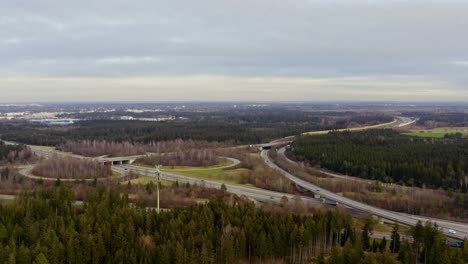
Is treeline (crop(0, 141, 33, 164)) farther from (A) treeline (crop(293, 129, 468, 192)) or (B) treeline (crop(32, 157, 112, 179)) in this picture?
(A) treeline (crop(293, 129, 468, 192))

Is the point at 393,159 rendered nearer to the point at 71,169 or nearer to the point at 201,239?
the point at 201,239

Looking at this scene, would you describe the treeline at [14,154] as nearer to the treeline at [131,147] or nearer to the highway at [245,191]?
the treeline at [131,147]

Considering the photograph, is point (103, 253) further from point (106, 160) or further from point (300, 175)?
point (106, 160)

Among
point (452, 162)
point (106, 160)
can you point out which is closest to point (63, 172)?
point (106, 160)

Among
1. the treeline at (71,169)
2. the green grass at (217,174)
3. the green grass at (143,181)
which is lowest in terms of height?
the green grass at (217,174)

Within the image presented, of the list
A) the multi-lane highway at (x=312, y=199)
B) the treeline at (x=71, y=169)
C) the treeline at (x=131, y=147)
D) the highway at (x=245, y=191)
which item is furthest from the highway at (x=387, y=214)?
the treeline at (x=131, y=147)

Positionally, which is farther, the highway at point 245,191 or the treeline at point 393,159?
the treeline at point 393,159
